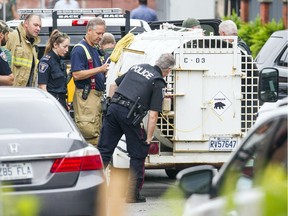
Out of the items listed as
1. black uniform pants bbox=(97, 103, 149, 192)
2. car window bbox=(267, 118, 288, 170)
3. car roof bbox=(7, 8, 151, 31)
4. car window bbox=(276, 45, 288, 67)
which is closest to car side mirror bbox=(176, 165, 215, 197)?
car window bbox=(267, 118, 288, 170)

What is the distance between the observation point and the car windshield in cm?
793

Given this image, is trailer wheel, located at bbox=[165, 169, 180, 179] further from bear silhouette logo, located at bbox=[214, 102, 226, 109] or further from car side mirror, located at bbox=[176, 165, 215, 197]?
car side mirror, located at bbox=[176, 165, 215, 197]

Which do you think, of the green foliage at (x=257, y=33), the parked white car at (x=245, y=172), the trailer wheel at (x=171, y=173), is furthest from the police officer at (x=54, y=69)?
the green foliage at (x=257, y=33)

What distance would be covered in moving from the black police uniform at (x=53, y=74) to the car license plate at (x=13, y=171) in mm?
5231

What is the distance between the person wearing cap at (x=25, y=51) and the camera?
1317cm

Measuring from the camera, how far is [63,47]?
12.9 m

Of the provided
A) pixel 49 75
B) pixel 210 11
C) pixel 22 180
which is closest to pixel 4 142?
pixel 22 180

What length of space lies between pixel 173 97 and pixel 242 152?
672 centimetres

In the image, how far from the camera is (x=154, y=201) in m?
11.5

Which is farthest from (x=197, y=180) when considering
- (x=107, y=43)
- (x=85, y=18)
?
(x=85, y=18)

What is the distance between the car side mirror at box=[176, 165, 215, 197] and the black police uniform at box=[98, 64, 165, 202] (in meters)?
5.82

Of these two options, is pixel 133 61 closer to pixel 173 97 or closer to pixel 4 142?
pixel 173 97

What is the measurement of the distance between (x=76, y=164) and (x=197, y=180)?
9.21ft

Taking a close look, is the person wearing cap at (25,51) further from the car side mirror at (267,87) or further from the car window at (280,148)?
the car window at (280,148)
